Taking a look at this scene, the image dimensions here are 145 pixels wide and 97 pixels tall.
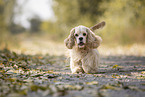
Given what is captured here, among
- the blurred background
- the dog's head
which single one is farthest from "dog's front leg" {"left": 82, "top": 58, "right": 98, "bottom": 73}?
the blurred background

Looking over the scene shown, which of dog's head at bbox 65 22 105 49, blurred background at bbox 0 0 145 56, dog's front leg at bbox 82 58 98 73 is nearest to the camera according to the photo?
dog's head at bbox 65 22 105 49

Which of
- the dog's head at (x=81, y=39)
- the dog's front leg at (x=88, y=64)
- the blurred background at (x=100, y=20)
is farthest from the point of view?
the blurred background at (x=100, y=20)

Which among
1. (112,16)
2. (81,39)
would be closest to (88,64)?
(81,39)

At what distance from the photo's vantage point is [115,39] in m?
16.1

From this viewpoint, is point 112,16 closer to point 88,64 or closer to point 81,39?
point 88,64

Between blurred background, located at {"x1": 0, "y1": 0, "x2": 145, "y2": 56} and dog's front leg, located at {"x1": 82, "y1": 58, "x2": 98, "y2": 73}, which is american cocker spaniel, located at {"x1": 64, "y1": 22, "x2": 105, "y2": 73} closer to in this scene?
dog's front leg, located at {"x1": 82, "y1": 58, "x2": 98, "y2": 73}

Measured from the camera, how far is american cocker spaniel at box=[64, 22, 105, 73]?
14.9 ft

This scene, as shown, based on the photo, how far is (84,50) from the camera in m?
4.71

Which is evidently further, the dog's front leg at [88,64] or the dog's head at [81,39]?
the dog's front leg at [88,64]

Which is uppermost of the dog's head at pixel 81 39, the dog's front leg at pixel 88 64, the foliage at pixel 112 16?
the foliage at pixel 112 16

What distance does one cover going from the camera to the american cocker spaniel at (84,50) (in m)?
4.55

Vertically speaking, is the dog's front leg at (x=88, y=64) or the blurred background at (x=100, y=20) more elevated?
the blurred background at (x=100, y=20)

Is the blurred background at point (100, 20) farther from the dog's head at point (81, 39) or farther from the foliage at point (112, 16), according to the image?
the dog's head at point (81, 39)

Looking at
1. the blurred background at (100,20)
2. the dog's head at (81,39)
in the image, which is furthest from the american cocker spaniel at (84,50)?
the blurred background at (100,20)
